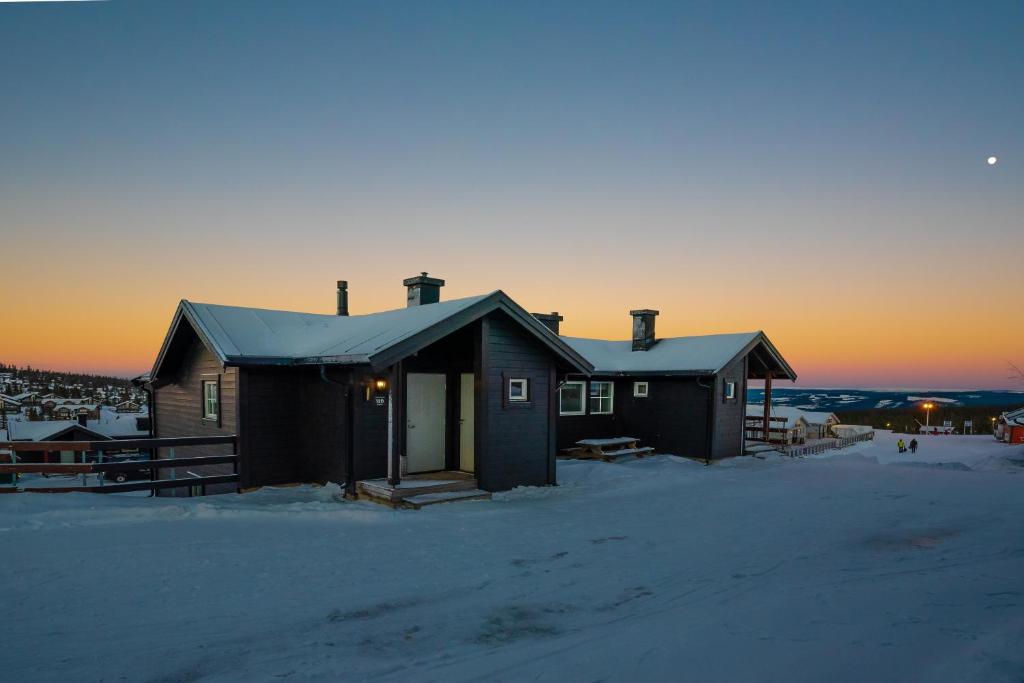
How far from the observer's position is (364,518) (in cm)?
941

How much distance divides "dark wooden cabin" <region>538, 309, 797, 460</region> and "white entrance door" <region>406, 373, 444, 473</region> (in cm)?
701

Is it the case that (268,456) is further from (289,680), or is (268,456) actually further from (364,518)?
(289,680)

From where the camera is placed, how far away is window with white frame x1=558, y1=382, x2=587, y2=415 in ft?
64.7

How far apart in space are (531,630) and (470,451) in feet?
26.4

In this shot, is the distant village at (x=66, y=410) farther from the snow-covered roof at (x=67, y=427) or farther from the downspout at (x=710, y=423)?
the downspout at (x=710, y=423)

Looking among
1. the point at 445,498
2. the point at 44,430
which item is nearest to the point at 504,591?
the point at 445,498

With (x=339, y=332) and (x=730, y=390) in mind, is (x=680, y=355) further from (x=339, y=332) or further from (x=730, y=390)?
(x=339, y=332)

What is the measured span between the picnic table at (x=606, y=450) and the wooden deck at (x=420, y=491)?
7448 millimetres

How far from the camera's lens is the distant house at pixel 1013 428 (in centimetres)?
3825

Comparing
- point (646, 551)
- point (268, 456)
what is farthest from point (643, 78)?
point (268, 456)

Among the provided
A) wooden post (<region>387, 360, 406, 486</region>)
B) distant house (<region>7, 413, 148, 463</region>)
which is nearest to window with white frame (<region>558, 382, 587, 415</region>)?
wooden post (<region>387, 360, 406, 486</region>)

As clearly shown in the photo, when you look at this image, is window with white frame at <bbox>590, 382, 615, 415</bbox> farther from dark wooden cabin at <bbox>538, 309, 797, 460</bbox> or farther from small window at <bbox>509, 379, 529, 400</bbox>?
small window at <bbox>509, 379, 529, 400</bbox>

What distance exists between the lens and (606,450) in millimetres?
19453

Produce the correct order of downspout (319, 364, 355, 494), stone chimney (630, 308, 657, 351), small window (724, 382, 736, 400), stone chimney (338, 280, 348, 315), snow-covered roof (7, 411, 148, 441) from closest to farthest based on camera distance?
1. downspout (319, 364, 355, 494)
2. stone chimney (338, 280, 348, 315)
3. small window (724, 382, 736, 400)
4. stone chimney (630, 308, 657, 351)
5. snow-covered roof (7, 411, 148, 441)
